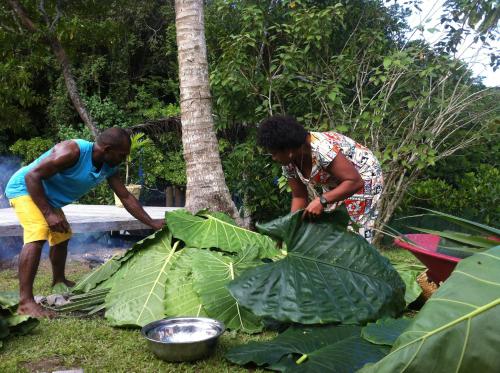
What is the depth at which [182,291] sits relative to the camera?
317 centimetres

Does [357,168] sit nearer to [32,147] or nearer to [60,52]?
[60,52]

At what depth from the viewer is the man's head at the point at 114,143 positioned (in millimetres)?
3543

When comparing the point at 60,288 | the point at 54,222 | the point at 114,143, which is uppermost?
the point at 114,143

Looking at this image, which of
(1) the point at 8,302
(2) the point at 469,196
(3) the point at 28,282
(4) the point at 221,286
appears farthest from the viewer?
(2) the point at 469,196

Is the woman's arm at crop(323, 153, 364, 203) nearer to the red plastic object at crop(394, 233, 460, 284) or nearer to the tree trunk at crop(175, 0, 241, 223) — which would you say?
the red plastic object at crop(394, 233, 460, 284)

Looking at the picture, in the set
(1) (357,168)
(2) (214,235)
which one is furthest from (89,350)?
(1) (357,168)

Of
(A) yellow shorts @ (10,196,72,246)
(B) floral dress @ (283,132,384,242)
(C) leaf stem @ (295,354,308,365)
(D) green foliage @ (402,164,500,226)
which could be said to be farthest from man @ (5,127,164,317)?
(D) green foliage @ (402,164,500,226)

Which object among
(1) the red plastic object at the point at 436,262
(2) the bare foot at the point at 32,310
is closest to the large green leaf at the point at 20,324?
(2) the bare foot at the point at 32,310

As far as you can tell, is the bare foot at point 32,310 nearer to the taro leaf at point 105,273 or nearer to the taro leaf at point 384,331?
the taro leaf at point 105,273

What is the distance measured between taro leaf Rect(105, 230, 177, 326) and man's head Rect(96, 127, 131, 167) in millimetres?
633

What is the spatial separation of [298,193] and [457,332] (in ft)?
8.99

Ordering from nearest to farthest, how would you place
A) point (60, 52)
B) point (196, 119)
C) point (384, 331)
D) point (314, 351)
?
point (384, 331) → point (314, 351) → point (196, 119) → point (60, 52)

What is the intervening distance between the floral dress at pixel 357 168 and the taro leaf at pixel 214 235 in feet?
1.65

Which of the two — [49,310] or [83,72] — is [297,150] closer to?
[49,310]
